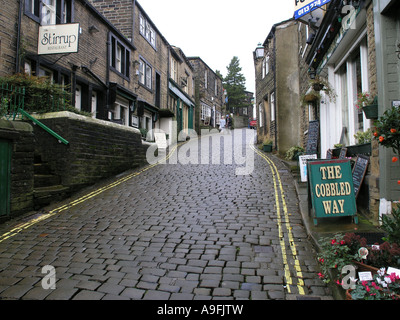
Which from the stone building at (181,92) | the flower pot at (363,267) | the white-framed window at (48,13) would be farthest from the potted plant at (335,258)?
the stone building at (181,92)

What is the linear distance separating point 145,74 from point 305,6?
13559mm

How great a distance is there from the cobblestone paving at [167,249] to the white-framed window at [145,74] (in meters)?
13.1

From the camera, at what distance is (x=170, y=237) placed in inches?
195

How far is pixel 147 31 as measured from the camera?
20.4 meters

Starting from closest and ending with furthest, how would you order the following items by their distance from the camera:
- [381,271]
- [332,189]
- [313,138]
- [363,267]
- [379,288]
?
[379,288]
[381,271]
[363,267]
[332,189]
[313,138]

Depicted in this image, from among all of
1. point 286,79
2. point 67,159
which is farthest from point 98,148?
point 286,79

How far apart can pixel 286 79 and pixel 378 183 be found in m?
13.2

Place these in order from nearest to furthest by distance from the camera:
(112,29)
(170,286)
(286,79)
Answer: (170,286) < (112,29) < (286,79)

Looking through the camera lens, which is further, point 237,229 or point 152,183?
point 152,183

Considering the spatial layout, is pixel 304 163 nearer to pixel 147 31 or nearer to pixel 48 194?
pixel 48 194

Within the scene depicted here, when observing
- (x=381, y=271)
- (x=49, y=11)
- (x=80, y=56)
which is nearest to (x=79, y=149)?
(x=49, y=11)

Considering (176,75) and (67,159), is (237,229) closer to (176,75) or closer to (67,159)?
(67,159)

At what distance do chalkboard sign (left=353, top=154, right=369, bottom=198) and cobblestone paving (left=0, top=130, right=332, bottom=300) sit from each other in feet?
4.06
